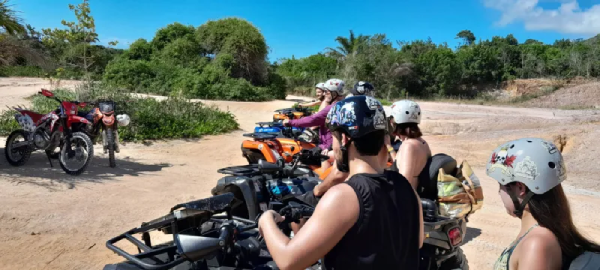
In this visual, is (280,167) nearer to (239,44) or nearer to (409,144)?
(409,144)

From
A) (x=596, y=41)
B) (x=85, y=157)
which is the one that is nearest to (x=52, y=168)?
(x=85, y=157)

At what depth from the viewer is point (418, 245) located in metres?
2.17

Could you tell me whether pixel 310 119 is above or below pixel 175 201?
above

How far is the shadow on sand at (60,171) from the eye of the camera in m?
7.25

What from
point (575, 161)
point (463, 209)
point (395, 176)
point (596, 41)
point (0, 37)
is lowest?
point (575, 161)

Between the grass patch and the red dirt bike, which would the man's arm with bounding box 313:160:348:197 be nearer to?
the red dirt bike

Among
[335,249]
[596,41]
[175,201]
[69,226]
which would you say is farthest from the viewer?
[596,41]

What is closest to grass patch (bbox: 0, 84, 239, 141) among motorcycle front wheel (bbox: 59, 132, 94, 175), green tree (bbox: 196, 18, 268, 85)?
motorcycle front wheel (bbox: 59, 132, 94, 175)

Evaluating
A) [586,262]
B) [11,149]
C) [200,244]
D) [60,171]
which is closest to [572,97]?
[60,171]

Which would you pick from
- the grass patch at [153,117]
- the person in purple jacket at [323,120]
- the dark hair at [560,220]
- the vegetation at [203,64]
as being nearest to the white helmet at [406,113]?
the person in purple jacket at [323,120]

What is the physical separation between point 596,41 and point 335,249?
58868mm

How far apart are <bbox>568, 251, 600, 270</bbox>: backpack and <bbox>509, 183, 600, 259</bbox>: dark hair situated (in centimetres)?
3

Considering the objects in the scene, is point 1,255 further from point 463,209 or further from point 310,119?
point 463,209

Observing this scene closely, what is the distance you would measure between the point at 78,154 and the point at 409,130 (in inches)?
250
